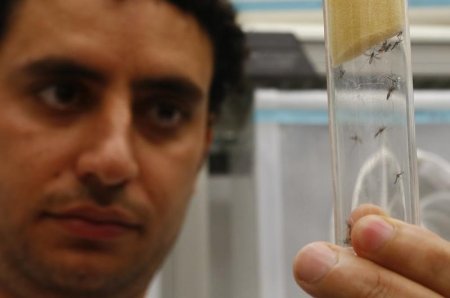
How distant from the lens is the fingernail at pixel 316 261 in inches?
16.9

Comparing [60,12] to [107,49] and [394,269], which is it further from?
[394,269]

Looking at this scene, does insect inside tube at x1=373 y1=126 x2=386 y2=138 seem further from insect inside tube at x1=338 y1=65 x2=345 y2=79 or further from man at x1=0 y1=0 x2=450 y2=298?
man at x1=0 y1=0 x2=450 y2=298

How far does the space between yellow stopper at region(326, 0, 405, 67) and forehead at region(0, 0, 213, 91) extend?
16.7 inches

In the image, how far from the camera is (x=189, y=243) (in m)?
1.06

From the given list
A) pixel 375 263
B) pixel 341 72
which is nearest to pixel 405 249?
pixel 375 263

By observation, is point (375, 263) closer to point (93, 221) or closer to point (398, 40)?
point (398, 40)

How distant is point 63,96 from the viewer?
83 cm

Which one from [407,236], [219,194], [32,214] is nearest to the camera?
[407,236]

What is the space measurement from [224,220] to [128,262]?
0.32 m

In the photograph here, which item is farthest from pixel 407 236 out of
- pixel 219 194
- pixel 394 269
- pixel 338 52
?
pixel 219 194

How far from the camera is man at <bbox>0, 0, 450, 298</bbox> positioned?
0.79 m

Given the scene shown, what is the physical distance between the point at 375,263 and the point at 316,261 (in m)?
0.04

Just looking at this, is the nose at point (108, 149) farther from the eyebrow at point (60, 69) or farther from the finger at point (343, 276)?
the finger at point (343, 276)

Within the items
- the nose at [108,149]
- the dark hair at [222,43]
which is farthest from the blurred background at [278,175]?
the nose at [108,149]
